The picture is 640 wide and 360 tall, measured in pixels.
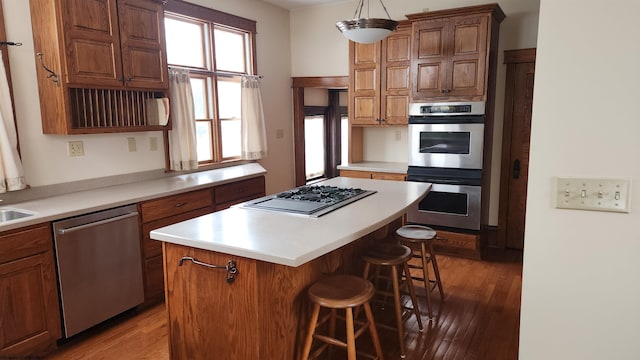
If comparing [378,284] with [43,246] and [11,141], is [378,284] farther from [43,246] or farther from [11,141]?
[11,141]

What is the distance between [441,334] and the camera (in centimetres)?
280

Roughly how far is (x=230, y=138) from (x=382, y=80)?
74.0 inches

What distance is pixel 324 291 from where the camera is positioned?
208 cm

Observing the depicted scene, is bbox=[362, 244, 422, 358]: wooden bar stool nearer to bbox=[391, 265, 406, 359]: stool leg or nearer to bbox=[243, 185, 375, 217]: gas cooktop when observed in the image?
bbox=[391, 265, 406, 359]: stool leg

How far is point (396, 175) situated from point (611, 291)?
318 cm

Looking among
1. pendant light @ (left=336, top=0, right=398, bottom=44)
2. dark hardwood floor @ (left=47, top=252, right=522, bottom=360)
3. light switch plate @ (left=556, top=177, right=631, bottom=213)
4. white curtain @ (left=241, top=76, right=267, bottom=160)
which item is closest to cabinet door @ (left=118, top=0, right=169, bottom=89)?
white curtain @ (left=241, top=76, right=267, bottom=160)

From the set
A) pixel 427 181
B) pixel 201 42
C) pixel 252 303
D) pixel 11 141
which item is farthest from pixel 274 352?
pixel 201 42

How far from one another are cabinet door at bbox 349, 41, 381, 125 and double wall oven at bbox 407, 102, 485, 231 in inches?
22.1

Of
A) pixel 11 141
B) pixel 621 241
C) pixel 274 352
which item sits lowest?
pixel 274 352

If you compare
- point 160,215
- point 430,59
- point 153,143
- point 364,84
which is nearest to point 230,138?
point 153,143

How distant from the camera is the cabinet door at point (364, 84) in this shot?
184 inches

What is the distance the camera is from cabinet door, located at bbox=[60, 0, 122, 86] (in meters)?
2.85

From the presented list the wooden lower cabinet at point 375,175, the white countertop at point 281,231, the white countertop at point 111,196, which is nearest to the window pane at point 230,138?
the white countertop at point 111,196

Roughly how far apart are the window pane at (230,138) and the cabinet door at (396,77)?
173 centimetres
